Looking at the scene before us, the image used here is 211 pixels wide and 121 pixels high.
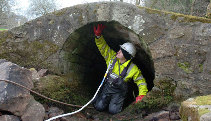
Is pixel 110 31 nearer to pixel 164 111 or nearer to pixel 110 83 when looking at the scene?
pixel 110 83

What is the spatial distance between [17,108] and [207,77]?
8.25ft

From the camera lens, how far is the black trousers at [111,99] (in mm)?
3564

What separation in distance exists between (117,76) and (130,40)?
2.52ft

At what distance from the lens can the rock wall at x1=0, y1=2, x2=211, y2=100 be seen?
2561 mm

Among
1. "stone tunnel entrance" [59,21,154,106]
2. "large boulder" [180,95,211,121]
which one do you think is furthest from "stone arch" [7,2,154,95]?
"large boulder" [180,95,211,121]

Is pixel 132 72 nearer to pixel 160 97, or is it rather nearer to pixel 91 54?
pixel 160 97

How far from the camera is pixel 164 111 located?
2492 mm

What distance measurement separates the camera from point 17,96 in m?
2.08

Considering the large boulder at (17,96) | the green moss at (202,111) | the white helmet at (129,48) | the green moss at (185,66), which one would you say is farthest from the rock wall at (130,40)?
the green moss at (202,111)

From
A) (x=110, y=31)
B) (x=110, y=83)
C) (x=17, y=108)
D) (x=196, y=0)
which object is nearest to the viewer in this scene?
(x=17, y=108)

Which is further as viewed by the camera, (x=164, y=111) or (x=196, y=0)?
(x=196, y=0)

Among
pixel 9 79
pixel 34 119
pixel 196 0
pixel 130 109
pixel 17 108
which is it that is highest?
pixel 196 0

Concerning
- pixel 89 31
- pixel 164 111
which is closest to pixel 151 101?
pixel 164 111

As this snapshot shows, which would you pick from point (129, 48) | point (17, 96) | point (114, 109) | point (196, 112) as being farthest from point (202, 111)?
point (114, 109)
